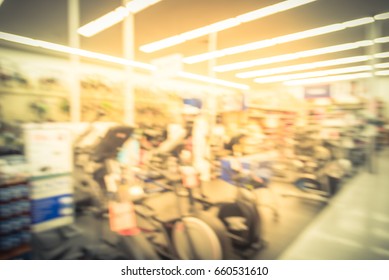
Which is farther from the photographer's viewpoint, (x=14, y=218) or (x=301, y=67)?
(x=301, y=67)

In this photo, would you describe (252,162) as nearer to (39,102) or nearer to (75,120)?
(75,120)

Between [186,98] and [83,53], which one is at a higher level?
[83,53]

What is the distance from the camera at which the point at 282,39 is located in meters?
3.71

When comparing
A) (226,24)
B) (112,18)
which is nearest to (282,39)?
(226,24)

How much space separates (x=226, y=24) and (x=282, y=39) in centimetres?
116

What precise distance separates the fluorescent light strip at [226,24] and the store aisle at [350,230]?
276 centimetres

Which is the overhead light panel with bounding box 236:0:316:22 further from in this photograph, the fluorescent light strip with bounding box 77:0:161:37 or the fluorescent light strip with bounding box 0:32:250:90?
the fluorescent light strip with bounding box 77:0:161:37

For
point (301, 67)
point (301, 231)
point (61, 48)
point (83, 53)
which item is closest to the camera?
point (301, 231)

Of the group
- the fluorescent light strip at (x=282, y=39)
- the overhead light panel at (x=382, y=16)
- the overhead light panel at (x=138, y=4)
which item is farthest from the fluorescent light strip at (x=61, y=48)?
the overhead light panel at (x=382, y=16)

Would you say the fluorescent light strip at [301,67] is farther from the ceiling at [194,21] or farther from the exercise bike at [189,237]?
the exercise bike at [189,237]

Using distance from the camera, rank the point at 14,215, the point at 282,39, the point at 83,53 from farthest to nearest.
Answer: the point at 83,53
the point at 282,39
the point at 14,215

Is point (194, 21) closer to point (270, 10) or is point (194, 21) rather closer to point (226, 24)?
point (226, 24)
